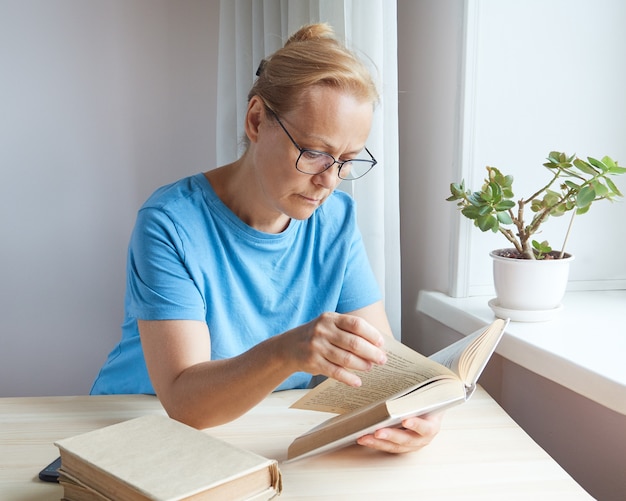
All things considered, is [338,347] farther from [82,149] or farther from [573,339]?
[82,149]

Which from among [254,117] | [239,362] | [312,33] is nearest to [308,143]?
[254,117]

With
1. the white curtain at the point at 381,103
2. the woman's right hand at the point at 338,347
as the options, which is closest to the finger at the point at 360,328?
the woman's right hand at the point at 338,347

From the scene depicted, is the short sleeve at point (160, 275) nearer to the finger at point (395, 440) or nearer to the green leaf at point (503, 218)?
the finger at point (395, 440)

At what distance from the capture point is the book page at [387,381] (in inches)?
35.1

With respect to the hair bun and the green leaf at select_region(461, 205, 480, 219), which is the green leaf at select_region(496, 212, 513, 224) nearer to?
the green leaf at select_region(461, 205, 480, 219)

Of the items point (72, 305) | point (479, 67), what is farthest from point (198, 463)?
point (72, 305)

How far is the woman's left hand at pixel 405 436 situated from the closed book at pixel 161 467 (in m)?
0.19

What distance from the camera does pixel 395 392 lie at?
90cm

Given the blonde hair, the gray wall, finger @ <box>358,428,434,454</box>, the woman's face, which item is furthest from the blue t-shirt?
the gray wall

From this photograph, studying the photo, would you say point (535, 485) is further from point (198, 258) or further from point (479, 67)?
point (479, 67)

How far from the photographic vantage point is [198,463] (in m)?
0.78

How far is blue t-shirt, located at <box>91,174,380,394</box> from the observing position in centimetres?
115

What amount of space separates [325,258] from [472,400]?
15.4 inches

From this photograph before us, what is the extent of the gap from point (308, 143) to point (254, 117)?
15 centimetres
